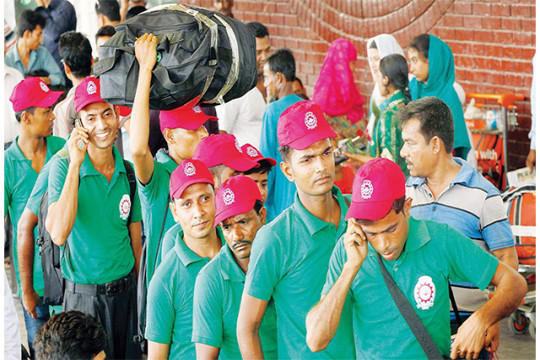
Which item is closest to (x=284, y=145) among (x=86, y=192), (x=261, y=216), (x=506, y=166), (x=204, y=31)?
(x=261, y=216)

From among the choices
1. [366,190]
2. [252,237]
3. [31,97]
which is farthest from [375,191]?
[31,97]

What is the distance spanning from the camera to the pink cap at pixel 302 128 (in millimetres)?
3662

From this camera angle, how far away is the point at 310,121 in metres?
3.69

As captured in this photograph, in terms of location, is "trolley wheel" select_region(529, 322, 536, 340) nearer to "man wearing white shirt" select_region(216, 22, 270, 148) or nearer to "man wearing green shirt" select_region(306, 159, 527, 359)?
"man wearing white shirt" select_region(216, 22, 270, 148)

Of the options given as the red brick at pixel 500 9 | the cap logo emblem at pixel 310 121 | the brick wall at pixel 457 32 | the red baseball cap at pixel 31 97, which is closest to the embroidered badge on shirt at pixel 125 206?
the red baseball cap at pixel 31 97

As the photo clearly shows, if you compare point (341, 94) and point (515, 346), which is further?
point (341, 94)

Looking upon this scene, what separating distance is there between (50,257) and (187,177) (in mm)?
1462

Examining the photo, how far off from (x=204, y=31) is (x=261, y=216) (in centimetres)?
85

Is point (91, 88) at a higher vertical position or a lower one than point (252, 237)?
higher

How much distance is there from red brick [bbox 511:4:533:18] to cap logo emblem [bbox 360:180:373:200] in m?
5.21

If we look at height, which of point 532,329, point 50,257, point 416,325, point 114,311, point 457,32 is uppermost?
point 457,32

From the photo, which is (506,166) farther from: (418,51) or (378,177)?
(378,177)

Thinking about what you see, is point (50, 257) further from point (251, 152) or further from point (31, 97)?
point (251, 152)

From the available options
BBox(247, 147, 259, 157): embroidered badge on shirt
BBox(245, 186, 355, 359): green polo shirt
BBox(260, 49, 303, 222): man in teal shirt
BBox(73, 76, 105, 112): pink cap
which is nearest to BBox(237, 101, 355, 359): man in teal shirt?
BBox(245, 186, 355, 359): green polo shirt
